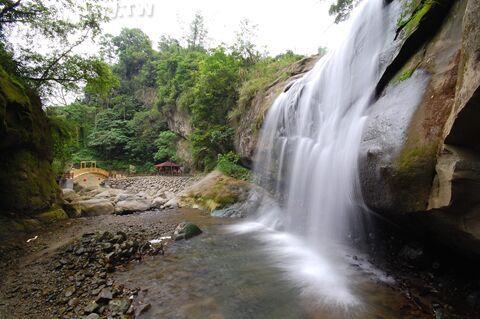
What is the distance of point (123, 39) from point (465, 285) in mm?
56269

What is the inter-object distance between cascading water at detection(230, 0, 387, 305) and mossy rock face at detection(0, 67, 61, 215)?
6.28 meters

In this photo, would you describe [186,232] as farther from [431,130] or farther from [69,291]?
[431,130]

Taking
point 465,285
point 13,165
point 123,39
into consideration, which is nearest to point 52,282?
point 13,165

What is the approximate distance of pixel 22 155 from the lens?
7.32 metres

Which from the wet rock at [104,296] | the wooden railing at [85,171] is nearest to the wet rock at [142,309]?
the wet rock at [104,296]

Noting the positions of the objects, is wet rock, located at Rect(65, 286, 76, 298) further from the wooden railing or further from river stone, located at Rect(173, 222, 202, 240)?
the wooden railing

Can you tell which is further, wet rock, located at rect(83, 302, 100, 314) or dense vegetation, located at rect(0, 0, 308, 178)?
dense vegetation, located at rect(0, 0, 308, 178)

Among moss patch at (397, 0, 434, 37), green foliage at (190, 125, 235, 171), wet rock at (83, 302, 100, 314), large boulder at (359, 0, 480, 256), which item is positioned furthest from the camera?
green foliage at (190, 125, 235, 171)

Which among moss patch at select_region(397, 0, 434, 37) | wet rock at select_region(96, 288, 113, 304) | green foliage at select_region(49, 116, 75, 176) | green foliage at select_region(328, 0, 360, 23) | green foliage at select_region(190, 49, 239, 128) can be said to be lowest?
wet rock at select_region(96, 288, 113, 304)

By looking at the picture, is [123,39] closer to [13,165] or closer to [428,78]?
[13,165]

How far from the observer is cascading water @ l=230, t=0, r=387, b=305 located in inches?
177

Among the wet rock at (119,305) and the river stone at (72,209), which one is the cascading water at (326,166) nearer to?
the wet rock at (119,305)

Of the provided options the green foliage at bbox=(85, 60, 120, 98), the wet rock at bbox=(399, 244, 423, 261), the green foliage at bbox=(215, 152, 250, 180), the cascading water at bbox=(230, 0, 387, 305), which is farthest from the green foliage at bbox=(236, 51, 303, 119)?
the wet rock at bbox=(399, 244, 423, 261)

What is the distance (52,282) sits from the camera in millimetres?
3850
